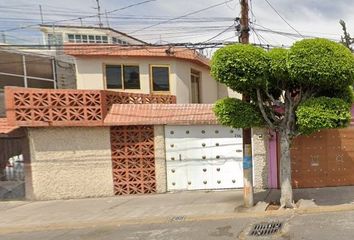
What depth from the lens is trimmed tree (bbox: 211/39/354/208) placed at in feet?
23.0

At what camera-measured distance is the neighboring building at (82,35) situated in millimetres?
21847

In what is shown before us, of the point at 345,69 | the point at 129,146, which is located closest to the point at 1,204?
the point at 129,146

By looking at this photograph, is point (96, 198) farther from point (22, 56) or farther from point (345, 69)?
point (22, 56)

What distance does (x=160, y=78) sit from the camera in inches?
596

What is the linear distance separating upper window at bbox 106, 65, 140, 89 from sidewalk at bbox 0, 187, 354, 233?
5948mm

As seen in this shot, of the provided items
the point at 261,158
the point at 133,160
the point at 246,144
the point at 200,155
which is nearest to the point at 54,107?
the point at 133,160

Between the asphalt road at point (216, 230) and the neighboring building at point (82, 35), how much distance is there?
15.5 metres

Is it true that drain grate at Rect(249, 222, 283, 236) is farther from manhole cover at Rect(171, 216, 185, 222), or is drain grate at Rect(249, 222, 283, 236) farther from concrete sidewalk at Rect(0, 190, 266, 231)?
manhole cover at Rect(171, 216, 185, 222)

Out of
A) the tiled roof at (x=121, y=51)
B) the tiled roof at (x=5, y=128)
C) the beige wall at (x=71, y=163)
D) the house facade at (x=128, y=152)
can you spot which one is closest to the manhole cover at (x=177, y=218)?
the house facade at (x=128, y=152)

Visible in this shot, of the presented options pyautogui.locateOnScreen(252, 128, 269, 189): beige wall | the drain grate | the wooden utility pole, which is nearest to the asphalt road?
the drain grate

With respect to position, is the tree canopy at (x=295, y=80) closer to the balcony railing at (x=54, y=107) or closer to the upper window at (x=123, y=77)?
the balcony railing at (x=54, y=107)

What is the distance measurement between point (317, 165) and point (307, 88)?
3.71 metres

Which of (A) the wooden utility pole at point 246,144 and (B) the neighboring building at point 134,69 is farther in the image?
(B) the neighboring building at point 134,69

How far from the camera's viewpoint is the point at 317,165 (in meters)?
10.5
